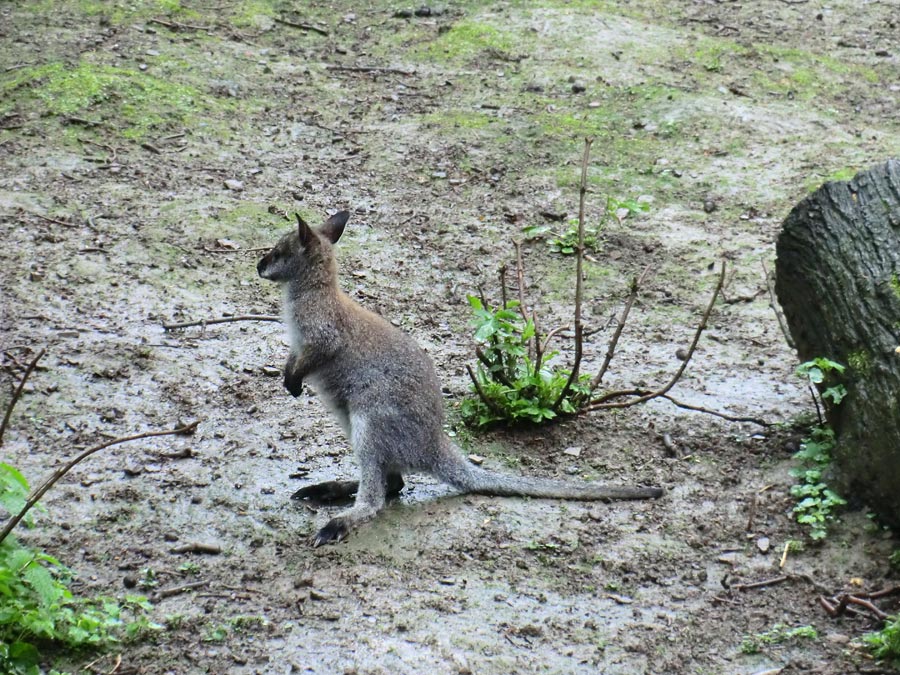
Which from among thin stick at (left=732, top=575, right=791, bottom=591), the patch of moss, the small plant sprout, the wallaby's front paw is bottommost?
thin stick at (left=732, top=575, right=791, bottom=591)

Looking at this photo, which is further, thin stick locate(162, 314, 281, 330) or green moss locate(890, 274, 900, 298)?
thin stick locate(162, 314, 281, 330)

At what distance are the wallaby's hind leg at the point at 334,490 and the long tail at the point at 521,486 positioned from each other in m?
0.23

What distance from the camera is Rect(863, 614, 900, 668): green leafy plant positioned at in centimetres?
345

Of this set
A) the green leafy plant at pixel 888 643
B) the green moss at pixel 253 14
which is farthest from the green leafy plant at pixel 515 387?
the green moss at pixel 253 14

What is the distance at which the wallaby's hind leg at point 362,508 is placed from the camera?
14.6 feet

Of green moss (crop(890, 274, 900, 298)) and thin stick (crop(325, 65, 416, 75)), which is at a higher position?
thin stick (crop(325, 65, 416, 75))

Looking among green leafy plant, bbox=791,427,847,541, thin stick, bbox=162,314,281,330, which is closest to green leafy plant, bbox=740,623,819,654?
green leafy plant, bbox=791,427,847,541

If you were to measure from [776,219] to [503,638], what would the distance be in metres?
5.00

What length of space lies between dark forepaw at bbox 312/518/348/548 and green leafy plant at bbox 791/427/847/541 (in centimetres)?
202

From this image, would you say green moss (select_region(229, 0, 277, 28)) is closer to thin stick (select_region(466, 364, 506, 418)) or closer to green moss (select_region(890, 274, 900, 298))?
thin stick (select_region(466, 364, 506, 418))

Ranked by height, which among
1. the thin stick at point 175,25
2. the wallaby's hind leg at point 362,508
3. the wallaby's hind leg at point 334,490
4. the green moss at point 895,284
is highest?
the thin stick at point 175,25

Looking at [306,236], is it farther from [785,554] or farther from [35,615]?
[785,554]

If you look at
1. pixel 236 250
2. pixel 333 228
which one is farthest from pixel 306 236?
pixel 236 250

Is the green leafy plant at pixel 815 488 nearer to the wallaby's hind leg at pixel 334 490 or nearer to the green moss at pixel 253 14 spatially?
the wallaby's hind leg at pixel 334 490
